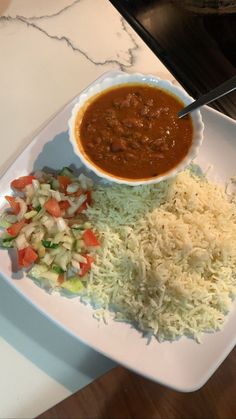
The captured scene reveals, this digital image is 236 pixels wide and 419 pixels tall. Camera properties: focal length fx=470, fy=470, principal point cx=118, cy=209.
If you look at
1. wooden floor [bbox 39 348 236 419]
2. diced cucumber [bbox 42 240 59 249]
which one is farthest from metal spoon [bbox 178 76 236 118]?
wooden floor [bbox 39 348 236 419]

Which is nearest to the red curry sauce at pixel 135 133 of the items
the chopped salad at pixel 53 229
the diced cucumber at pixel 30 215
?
the chopped salad at pixel 53 229

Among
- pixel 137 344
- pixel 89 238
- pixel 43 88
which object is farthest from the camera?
pixel 43 88

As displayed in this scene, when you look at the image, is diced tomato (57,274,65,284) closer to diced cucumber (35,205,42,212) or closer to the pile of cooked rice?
the pile of cooked rice

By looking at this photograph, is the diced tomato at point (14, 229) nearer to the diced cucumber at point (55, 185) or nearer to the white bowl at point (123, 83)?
the diced cucumber at point (55, 185)

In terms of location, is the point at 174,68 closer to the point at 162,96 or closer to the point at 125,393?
the point at 162,96

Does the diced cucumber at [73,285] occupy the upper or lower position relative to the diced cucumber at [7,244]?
lower

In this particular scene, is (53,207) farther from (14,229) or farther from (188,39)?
(188,39)

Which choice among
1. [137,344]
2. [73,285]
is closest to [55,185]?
[73,285]
